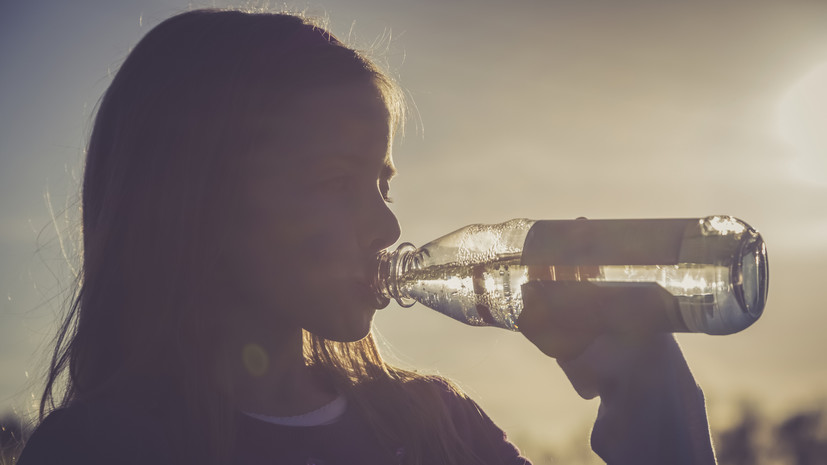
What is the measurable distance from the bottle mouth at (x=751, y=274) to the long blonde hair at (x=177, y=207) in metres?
0.89

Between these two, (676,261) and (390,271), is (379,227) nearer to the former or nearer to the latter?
(390,271)

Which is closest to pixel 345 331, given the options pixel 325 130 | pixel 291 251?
pixel 291 251

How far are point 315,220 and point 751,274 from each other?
3.15ft

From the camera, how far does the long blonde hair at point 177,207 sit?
6.21 feet

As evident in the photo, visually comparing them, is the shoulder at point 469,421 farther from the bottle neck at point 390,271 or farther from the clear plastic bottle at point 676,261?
the clear plastic bottle at point 676,261

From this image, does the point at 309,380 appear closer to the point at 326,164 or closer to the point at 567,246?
the point at 326,164

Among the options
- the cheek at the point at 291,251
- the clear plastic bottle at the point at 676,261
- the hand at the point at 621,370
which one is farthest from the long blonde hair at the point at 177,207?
the clear plastic bottle at the point at 676,261

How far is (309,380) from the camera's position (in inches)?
81.9

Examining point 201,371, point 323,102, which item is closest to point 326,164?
point 323,102

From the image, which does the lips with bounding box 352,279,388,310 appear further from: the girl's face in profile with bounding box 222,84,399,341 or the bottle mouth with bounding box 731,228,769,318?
the bottle mouth with bounding box 731,228,769,318

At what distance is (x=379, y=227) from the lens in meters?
1.86

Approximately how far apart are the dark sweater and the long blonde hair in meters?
0.06

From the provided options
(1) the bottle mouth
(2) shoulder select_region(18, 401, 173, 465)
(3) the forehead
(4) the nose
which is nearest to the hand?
(1) the bottle mouth

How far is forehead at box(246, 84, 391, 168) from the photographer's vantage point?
1.85 metres
